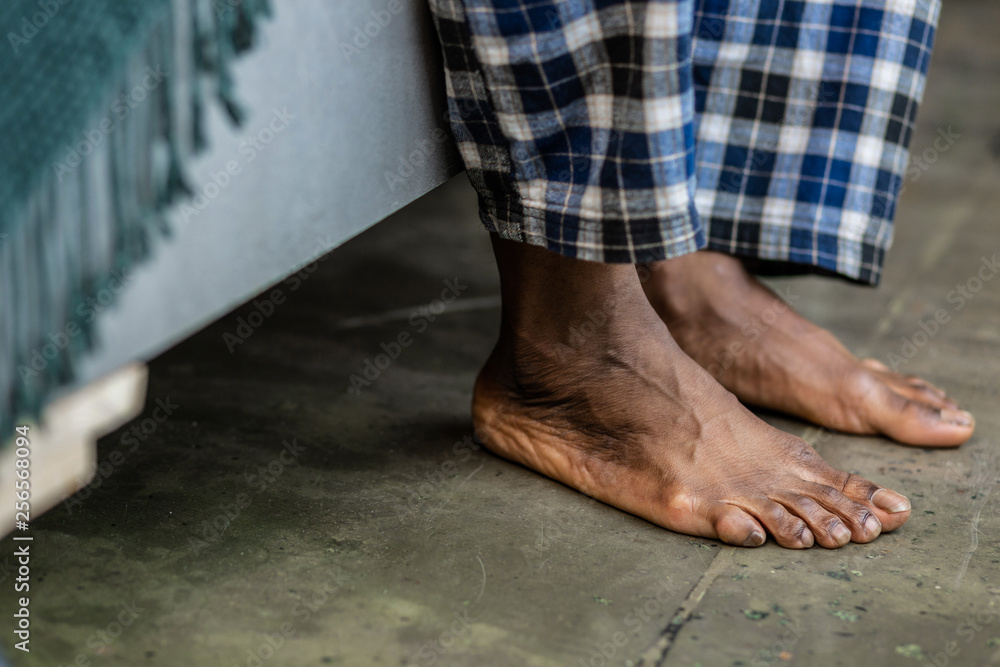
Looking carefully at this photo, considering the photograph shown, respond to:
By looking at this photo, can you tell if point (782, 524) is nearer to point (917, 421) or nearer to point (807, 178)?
point (917, 421)

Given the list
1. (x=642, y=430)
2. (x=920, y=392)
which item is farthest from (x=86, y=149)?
(x=920, y=392)

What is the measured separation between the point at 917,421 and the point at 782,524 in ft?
1.11

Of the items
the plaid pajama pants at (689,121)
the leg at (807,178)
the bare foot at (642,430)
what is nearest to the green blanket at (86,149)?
the plaid pajama pants at (689,121)

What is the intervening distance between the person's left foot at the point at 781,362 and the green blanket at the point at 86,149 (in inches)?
29.8

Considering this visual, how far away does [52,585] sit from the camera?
850 millimetres

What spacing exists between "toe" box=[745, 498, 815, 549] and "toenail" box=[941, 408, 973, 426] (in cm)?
35

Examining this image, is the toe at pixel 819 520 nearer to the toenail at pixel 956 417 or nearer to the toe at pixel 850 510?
the toe at pixel 850 510

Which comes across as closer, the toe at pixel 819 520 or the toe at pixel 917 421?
the toe at pixel 819 520

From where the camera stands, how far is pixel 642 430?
1.02 m

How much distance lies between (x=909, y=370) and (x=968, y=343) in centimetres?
17

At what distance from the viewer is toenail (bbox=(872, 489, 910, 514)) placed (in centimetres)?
96

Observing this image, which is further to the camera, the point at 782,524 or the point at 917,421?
the point at 917,421

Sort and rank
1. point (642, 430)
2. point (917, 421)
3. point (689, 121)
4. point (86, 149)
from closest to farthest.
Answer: point (86, 149)
point (689, 121)
point (642, 430)
point (917, 421)

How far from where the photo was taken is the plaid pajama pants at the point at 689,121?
844 mm
